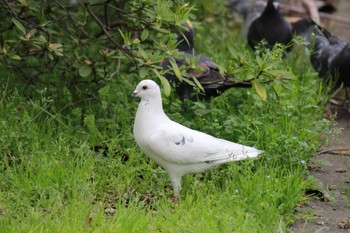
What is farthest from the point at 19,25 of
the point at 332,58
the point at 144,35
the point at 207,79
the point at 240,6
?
the point at 240,6

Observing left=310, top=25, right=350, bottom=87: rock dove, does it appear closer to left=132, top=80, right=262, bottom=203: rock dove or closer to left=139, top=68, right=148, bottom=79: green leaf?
left=139, top=68, right=148, bottom=79: green leaf

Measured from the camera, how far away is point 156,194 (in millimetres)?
4887

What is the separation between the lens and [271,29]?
27.2ft

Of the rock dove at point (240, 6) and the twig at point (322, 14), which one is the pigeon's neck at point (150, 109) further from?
the twig at point (322, 14)

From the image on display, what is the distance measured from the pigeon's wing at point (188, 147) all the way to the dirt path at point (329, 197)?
0.54m

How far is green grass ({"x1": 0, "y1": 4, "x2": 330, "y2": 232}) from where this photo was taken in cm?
421

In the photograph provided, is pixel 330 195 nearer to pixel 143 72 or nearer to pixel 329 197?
pixel 329 197

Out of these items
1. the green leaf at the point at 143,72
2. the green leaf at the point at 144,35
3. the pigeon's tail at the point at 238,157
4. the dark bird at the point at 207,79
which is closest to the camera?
the pigeon's tail at the point at 238,157

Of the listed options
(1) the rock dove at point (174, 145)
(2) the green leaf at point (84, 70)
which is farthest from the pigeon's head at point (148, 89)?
(2) the green leaf at point (84, 70)

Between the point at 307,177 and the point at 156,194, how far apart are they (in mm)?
1067

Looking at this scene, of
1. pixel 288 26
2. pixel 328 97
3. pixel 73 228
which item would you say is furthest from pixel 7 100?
pixel 288 26

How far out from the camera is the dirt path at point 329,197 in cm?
453

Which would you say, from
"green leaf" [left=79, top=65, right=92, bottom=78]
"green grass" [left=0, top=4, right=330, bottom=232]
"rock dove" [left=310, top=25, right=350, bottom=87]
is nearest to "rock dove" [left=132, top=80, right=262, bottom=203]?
"green grass" [left=0, top=4, right=330, bottom=232]

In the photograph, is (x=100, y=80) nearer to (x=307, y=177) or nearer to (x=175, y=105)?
(x=175, y=105)
